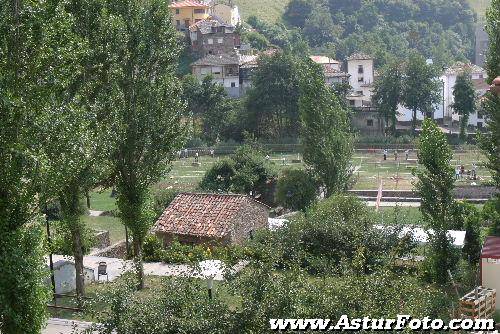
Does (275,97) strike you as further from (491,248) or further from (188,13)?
(491,248)

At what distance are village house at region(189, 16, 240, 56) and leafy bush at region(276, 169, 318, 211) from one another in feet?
157

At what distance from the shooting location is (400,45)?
107438 millimetres

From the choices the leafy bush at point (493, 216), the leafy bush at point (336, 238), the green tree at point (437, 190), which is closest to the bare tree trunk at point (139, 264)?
the leafy bush at point (336, 238)

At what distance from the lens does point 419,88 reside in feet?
209

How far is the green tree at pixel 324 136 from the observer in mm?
33406

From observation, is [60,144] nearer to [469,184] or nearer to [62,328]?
[62,328]

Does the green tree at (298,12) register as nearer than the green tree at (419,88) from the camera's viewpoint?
No

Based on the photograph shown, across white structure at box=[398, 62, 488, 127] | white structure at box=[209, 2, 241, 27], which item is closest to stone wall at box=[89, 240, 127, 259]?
white structure at box=[398, 62, 488, 127]

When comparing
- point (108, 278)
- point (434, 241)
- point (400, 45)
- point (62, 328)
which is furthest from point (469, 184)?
point (400, 45)

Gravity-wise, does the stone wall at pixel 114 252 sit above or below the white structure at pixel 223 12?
below

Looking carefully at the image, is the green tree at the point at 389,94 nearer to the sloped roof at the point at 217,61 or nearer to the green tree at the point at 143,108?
the sloped roof at the point at 217,61

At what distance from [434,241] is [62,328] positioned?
11.0m

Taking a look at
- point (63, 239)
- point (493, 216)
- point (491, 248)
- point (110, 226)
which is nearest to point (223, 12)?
point (110, 226)

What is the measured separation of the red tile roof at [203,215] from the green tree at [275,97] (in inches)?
1320
